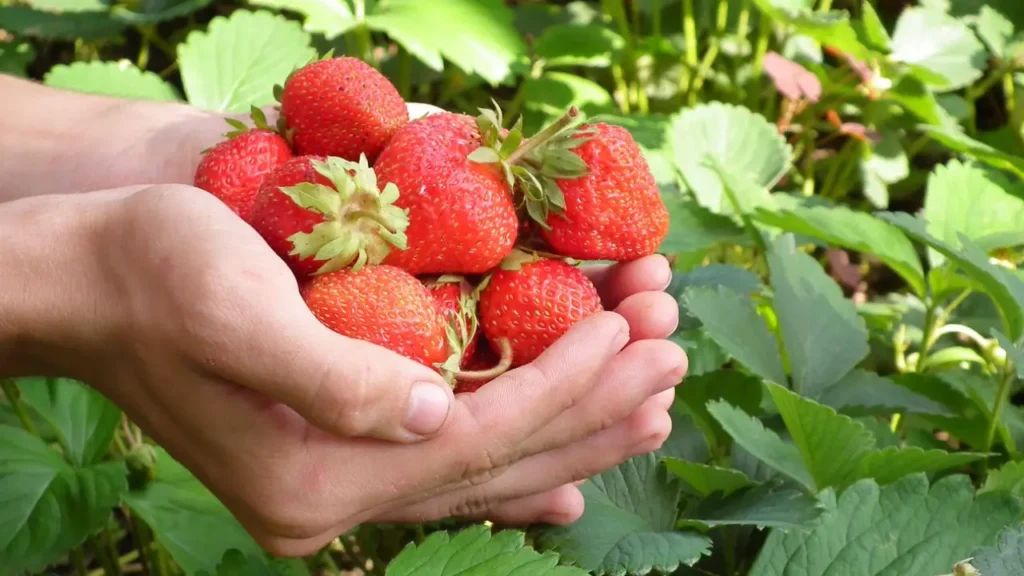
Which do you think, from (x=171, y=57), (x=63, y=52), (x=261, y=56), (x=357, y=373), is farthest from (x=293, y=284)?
(x=63, y=52)

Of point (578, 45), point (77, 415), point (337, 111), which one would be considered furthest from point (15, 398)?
point (578, 45)

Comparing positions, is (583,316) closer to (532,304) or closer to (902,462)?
(532,304)

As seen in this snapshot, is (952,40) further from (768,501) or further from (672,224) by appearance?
(768,501)

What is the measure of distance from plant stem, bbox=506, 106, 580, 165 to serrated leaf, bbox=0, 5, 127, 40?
1361mm

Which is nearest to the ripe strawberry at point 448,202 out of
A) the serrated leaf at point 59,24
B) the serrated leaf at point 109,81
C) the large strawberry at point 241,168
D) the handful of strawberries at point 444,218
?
the handful of strawberries at point 444,218

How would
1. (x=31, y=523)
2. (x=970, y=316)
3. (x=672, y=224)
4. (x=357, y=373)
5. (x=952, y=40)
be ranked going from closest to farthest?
(x=357, y=373)
(x=31, y=523)
(x=672, y=224)
(x=970, y=316)
(x=952, y=40)

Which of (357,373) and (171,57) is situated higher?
(357,373)

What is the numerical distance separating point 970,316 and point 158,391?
1206 mm

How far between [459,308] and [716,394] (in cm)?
34

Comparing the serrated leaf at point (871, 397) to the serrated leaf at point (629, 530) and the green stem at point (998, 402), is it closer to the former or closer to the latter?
the green stem at point (998, 402)

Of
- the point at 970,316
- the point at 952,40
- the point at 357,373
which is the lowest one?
the point at 970,316

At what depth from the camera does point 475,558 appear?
72 cm

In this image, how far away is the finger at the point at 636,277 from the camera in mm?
901

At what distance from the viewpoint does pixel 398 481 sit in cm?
69
